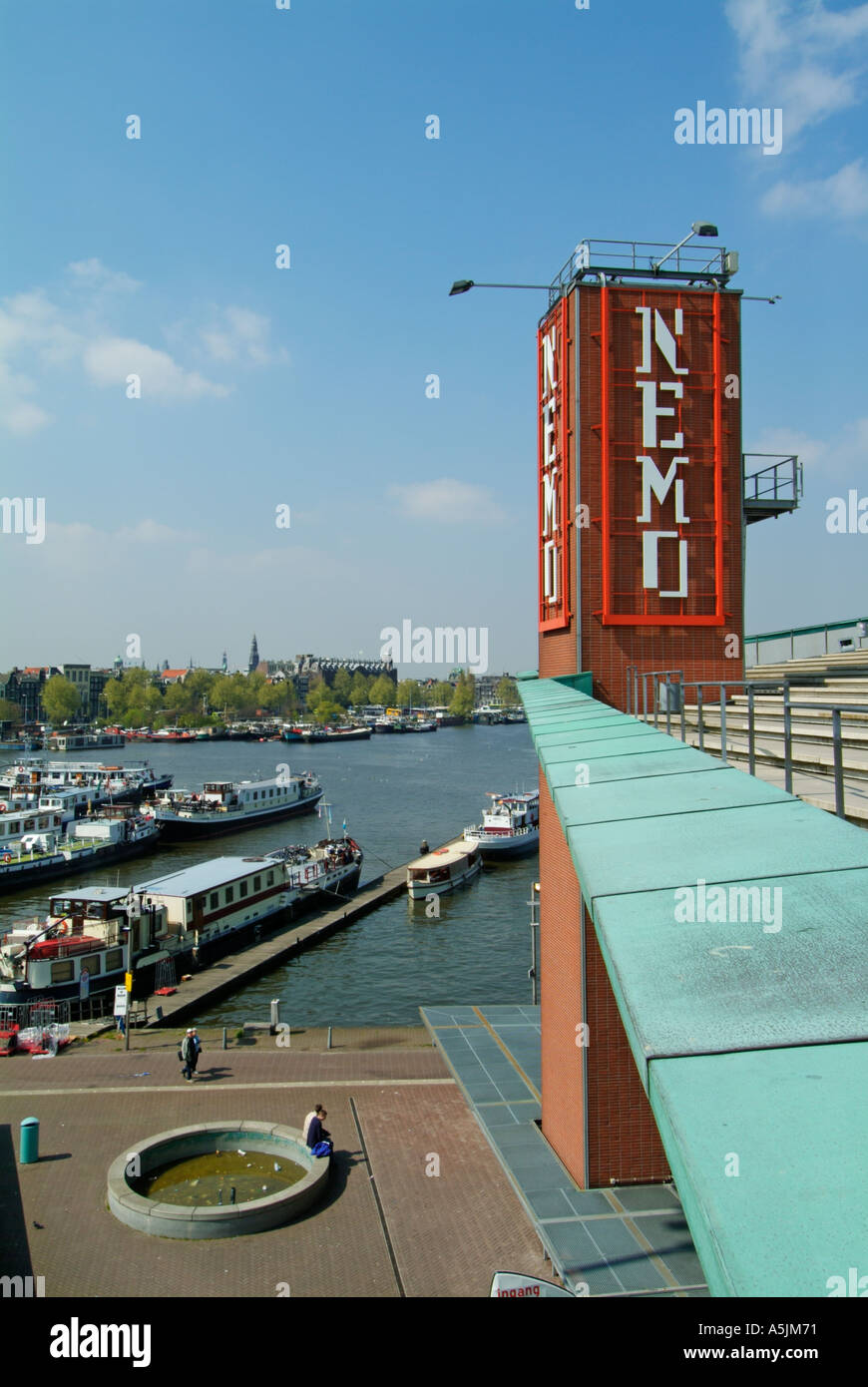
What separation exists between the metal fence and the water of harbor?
43.9 feet

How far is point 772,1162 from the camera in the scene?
1.98 meters

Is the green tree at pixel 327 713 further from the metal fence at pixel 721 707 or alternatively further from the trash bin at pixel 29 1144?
the metal fence at pixel 721 707

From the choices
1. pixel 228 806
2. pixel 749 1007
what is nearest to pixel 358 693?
pixel 228 806

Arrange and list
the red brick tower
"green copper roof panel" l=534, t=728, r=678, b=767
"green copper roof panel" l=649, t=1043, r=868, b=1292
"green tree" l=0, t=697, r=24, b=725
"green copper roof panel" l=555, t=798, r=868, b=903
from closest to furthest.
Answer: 1. "green copper roof panel" l=649, t=1043, r=868, b=1292
2. "green copper roof panel" l=555, t=798, r=868, b=903
3. "green copper roof panel" l=534, t=728, r=678, b=767
4. the red brick tower
5. "green tree" l=0, t=697, r=24, b=725

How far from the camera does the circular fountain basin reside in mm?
10641

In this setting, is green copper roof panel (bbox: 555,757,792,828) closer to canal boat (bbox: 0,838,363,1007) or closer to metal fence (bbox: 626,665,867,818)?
metal fence (bbox: 626,665,867,818)

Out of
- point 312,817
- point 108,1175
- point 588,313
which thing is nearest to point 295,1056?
point 108,1175

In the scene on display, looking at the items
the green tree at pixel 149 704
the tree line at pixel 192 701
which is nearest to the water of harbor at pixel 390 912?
the tree line at pixel 192 701

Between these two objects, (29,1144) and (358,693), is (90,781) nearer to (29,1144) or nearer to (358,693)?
(29,1144)

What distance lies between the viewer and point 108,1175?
1166cm

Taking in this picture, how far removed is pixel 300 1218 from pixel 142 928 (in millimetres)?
14145

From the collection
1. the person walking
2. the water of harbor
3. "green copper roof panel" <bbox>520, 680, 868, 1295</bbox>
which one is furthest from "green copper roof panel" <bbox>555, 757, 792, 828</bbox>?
the water of harbor

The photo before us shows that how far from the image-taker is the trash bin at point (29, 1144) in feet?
41.2
